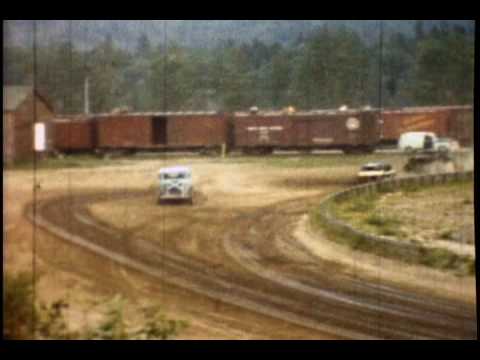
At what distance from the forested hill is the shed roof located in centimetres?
46

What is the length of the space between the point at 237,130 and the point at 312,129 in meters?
0.80

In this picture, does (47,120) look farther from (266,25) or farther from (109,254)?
(266,25)

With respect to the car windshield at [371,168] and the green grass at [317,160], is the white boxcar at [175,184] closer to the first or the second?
the green grass at [317,160]

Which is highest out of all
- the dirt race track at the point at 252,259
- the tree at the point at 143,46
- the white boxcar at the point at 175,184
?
the tree at the point at 143,46

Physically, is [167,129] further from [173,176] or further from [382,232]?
[382,232]

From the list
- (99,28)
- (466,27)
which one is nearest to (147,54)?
(99,28)

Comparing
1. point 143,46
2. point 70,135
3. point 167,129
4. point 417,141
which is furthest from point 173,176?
point 417,141

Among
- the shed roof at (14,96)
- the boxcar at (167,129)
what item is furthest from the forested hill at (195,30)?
the boxcar at (167,129)

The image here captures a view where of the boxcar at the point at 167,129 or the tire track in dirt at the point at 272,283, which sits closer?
the tire track in dirt at the point at 272,283

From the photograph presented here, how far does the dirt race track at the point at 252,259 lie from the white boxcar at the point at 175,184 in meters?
0.10

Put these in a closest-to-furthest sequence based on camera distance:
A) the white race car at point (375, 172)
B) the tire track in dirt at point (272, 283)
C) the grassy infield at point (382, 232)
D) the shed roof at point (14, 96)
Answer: the tire track in dirt at point (272, 283), the grassy infield at point (382, 232), the shed roof at point (14, 96), the white race car at point (375, 172)

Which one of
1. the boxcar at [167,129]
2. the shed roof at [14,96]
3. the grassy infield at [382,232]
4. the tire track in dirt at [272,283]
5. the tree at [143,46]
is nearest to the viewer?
the tire track in dirt at [272,283]

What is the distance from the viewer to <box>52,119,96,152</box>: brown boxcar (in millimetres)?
7328

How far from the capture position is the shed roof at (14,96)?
279 inches
